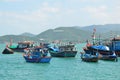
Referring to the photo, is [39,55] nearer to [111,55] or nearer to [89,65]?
[89,65]

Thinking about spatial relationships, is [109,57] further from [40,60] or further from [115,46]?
[40,60]

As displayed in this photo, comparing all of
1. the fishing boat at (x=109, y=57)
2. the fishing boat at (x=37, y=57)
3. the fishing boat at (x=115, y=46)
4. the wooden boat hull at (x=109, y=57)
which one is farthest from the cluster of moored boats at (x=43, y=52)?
the wooden boat hull at (x=109, y=57)

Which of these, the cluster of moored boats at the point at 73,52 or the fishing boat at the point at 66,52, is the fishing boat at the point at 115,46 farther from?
the fishing boat at the point at 66,52

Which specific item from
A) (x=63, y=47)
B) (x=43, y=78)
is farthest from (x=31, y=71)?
(x=63, y=47)

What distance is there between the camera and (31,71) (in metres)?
60.2

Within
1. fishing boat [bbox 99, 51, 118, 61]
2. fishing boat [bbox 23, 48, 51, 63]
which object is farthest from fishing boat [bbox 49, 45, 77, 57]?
fishing boat [bbox 23, 48, 51, 63]

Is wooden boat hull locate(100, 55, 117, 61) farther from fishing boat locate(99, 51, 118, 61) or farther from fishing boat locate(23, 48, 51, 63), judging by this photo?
fishing boat locate(23, 48, 51, 63)

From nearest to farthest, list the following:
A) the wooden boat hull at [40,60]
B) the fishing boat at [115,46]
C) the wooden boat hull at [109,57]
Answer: the wooden boat hull at [40,60] → the wooden boat hull at [109,57] → the fishing boat at [115,46]

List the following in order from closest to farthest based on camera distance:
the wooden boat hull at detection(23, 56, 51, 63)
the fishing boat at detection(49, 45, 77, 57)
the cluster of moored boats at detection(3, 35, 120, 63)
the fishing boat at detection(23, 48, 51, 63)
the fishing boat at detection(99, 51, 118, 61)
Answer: the wooden boat hull at detection(23, 56, 51, 63), the fishing boat at detection(23, 48, 51, 63), the cluster of moored boats at detection(3, 35, 120, 63), the fishing boat at detection(99, 51, 118, 61), the fishing boat at detection(49, 45, 77, 57)

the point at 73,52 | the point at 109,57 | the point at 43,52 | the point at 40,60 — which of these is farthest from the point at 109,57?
the point at 40,60

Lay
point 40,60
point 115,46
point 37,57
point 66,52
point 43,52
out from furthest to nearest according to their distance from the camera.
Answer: point 115,46 < point 66,52 < point 43,52 < point 37,57 < point 40,60

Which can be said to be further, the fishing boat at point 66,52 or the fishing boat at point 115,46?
the fishing boat at point 115,46

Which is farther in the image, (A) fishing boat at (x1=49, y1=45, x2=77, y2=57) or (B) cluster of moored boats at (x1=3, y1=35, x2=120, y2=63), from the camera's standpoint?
(A) fishing boat at (x1=49, y1=45, x2=77, y2=57)

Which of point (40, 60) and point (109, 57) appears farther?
point (109, 57)
